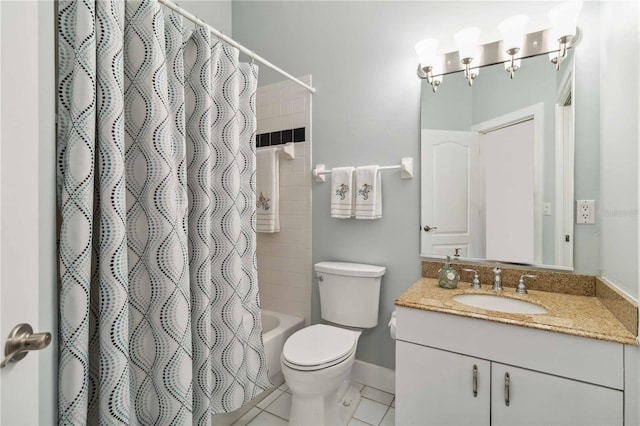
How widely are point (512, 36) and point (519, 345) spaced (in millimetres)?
1369

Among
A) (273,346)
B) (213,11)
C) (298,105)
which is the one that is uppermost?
(213,11)

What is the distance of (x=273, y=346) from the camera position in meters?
1.90

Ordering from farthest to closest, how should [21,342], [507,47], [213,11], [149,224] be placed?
[213,11] → [507,47] → [149,224] → [21,342]

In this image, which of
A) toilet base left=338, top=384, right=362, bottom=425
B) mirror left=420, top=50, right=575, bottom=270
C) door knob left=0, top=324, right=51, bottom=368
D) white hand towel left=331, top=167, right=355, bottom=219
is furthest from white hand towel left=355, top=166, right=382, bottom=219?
door knob left=0, top=324, right=51, bottom=368

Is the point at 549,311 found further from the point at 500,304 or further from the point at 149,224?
the point at 149,224

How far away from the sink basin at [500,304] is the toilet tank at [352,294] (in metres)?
0.49

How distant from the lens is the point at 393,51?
1919 millimetres

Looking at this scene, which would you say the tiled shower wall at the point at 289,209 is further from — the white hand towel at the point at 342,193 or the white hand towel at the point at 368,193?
the white hand towel at the point at 368,193

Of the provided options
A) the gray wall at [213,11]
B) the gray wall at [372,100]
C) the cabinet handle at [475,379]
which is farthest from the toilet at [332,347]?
the gray wall at [213,11]

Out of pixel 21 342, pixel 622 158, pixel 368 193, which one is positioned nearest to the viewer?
pixel 21 342

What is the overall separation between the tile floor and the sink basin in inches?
30.1

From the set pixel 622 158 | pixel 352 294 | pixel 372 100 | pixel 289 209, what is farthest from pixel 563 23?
pixel 289 209

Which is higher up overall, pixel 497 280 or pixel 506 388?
pixel 497 280

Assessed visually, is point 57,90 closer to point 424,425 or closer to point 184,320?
point 184,320
